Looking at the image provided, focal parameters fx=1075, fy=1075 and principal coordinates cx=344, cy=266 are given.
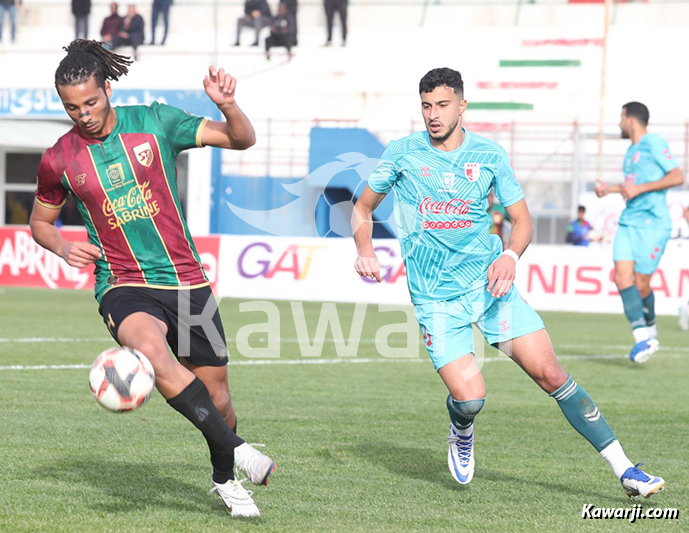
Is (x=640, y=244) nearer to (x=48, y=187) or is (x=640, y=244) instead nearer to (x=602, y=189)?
(x=602, y=189)

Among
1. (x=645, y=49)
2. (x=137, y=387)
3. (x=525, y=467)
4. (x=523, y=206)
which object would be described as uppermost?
(x=645, y=49)

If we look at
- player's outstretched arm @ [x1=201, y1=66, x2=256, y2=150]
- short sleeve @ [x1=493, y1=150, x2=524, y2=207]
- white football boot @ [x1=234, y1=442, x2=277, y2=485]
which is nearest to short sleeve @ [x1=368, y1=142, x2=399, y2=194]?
short sleeve @ [x1=493, y1=150, x2=524, y2=207]

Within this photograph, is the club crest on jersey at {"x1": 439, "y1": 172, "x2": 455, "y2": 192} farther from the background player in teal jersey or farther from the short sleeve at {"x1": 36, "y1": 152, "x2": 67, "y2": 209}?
the background player in teal jersey

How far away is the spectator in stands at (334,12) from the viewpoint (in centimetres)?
3016

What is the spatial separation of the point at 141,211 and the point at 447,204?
5.43 ft

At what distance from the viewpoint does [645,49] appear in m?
30.4

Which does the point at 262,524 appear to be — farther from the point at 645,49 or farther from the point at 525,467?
the point at 645,49

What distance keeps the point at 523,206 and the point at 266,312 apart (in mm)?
11975

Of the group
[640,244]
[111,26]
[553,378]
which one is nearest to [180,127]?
[553,378]

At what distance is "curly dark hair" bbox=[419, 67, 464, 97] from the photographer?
566 cm

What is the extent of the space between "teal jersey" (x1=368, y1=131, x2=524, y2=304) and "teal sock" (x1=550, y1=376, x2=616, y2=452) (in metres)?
0.75

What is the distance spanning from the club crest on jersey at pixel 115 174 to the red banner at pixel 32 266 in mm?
15852

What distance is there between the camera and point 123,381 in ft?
15.3

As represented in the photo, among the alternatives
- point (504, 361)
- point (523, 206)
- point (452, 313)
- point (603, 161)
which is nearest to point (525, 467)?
point (452, 313)
